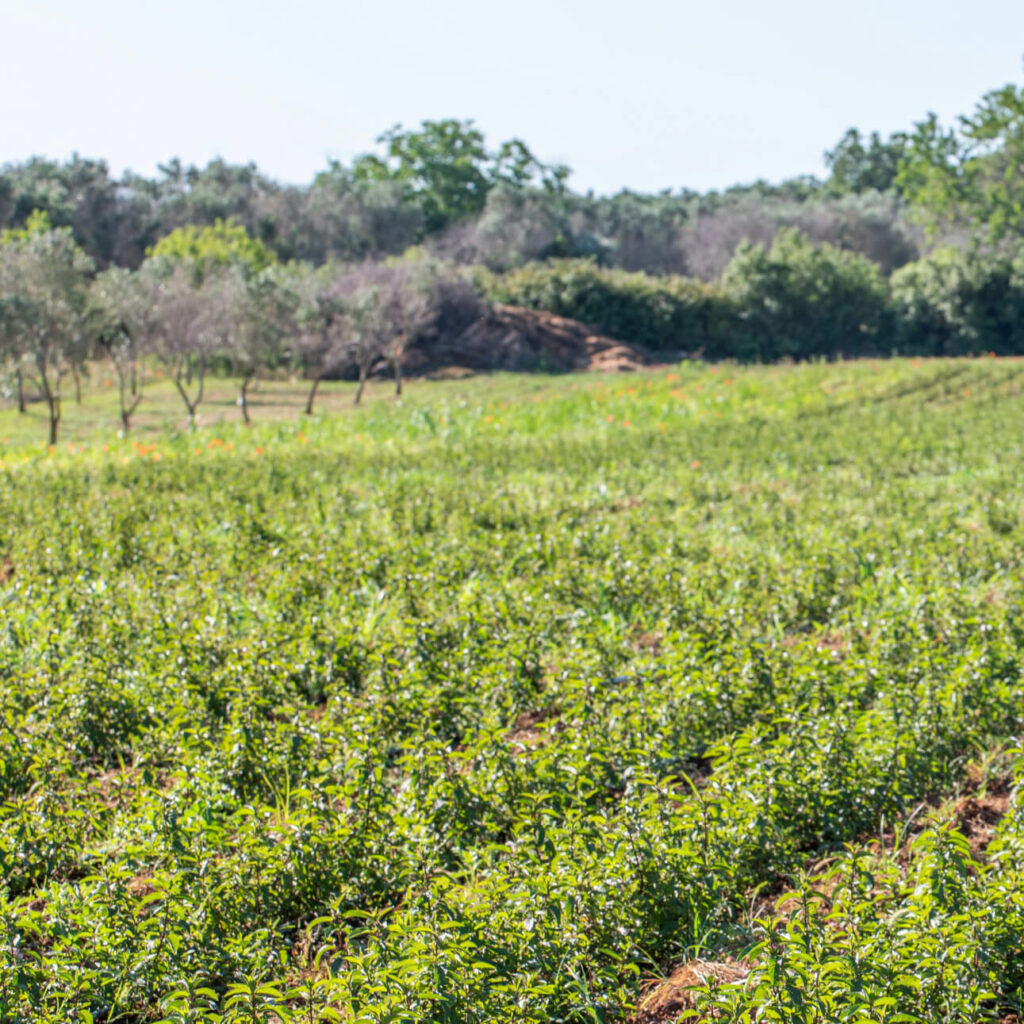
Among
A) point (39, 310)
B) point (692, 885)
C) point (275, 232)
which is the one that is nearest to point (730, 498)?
point (692, 885)

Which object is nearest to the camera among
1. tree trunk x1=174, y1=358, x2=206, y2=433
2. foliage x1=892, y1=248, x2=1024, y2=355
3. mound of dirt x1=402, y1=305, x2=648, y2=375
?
tree trunk x1=174, y1=358, x2=206, y2=433

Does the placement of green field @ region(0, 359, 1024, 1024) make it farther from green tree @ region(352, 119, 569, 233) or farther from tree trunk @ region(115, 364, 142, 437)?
green tree @ region(352, 119, 569, 233)

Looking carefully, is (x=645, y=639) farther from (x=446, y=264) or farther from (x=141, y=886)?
(x=446, y=264)

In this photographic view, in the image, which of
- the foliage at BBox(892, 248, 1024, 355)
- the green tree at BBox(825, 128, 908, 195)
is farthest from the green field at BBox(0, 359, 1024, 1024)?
the green tree at BBox(825, 128, 908, 195)

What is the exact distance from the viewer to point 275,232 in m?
52.6

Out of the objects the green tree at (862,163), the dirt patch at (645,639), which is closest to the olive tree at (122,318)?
the dirt patch at (645,639)

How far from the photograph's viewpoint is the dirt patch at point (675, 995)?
3.07m

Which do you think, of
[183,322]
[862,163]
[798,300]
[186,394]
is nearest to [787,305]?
[798,300]

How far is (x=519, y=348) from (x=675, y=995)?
34.8 meters

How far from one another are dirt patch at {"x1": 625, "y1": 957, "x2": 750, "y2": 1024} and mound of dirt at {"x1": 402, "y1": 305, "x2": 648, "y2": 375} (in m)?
32.6

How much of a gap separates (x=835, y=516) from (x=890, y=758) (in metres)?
5.43

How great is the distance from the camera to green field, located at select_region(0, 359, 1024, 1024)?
111 inches

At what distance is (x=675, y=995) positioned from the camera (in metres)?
3.11

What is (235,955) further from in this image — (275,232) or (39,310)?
(275,232)
